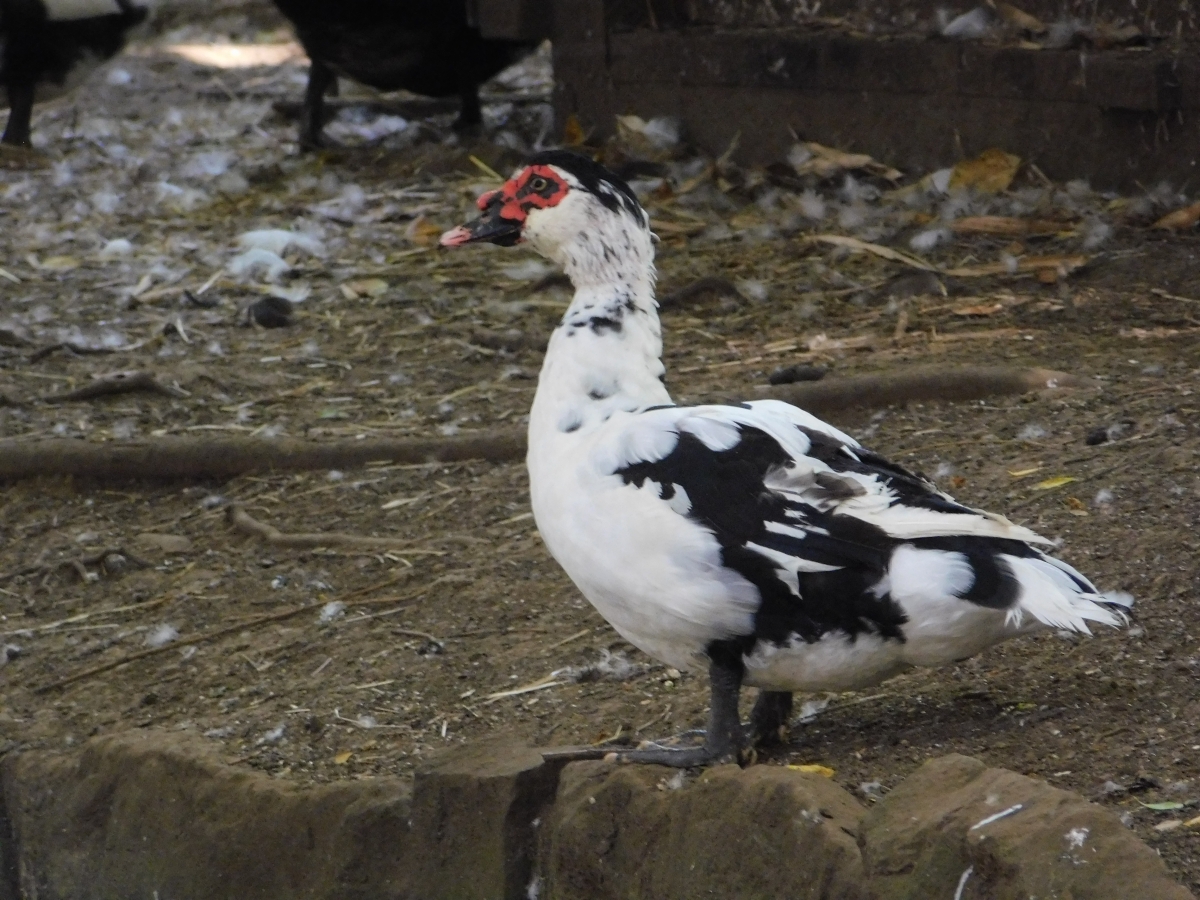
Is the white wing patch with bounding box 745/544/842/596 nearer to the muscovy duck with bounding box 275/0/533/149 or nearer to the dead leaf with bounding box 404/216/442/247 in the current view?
the dead leaf with bounding box 404/216/442/247

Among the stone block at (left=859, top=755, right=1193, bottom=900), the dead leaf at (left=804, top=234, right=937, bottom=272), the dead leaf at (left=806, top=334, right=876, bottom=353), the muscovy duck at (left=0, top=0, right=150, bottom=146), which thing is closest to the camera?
the stone block at (left=859, top=755, right=1193, bottom=900)

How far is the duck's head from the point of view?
2.68 metres

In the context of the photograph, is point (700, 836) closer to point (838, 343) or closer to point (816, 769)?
point (816, 769)

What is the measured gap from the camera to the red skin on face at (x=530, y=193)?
108 inches

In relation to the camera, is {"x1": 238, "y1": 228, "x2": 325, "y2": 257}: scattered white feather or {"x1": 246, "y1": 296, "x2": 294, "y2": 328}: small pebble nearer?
{"x1": 246, "y1": 296, "x2": 294, "y2": 328}: small pebble

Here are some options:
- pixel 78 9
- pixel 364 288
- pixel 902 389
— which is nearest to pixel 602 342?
pixel 902 389

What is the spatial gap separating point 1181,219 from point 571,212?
290cm

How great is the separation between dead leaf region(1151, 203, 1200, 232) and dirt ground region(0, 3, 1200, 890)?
0.30 ft

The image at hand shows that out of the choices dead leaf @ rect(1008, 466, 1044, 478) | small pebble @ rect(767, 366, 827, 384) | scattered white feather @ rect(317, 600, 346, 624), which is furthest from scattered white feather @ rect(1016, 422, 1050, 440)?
scattered white feather @ rect(317, 600, 346, 624)

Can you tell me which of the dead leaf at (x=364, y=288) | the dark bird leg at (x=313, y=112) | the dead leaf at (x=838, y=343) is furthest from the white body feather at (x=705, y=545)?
the dark bird leg at (x=313, y=112)

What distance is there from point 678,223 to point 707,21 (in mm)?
1114

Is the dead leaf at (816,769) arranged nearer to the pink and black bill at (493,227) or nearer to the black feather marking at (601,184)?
the black feather marking at (601,184)

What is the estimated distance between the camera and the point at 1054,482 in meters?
3.35

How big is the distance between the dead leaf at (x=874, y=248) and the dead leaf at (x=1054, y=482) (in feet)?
5.90
